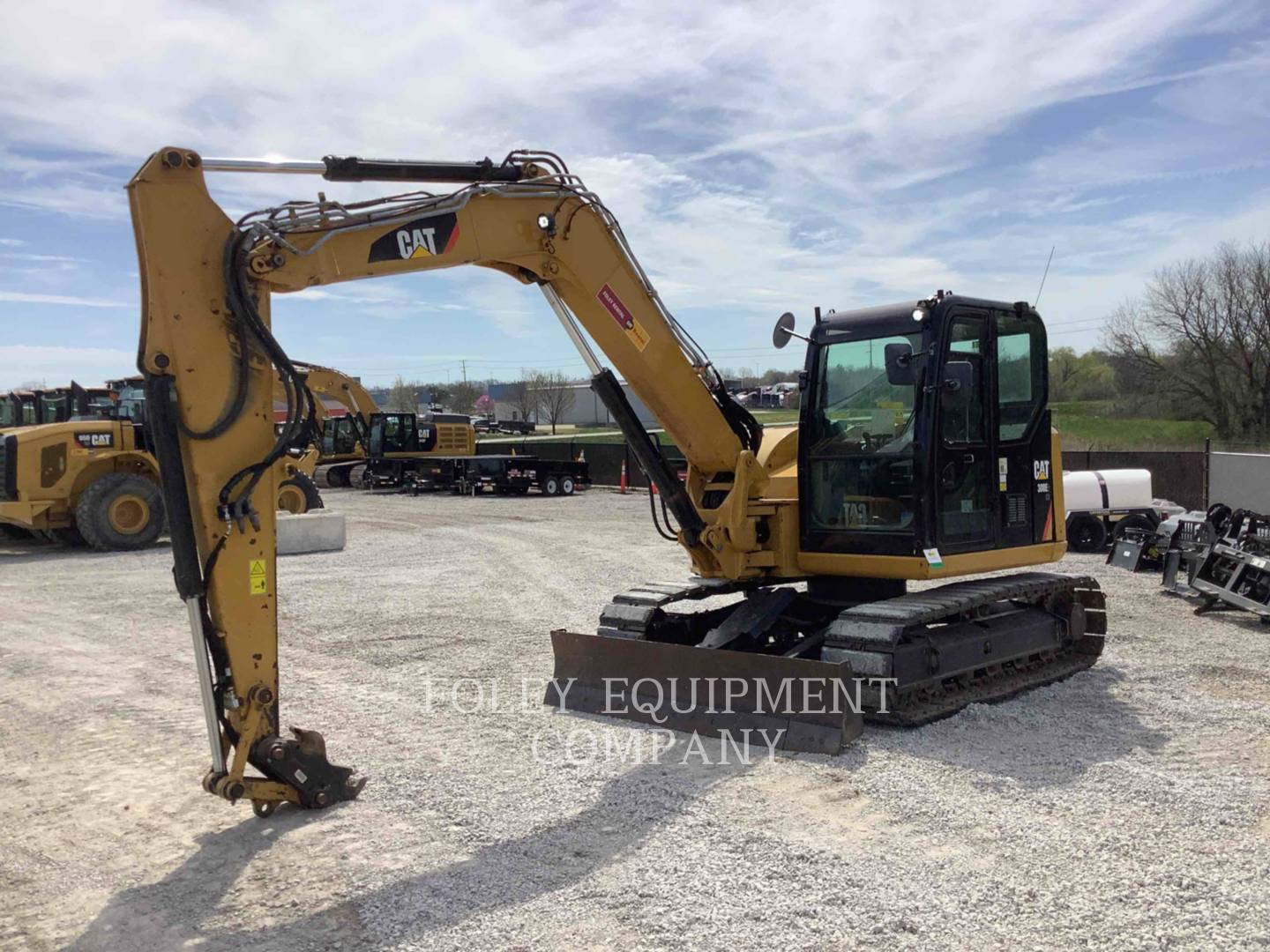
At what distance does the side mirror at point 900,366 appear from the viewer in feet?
22.7

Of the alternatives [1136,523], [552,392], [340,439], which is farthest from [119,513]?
[552,392]

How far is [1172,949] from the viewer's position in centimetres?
378

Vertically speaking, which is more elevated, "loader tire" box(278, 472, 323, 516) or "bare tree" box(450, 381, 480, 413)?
"bare tree" box(450, 381, 480, 413)

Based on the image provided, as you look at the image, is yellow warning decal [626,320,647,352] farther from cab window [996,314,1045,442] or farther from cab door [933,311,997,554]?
cab window [996,314,1045,442]

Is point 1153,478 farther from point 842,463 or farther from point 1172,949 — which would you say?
point 1172,949

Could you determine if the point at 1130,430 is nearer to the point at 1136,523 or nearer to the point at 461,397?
the point at 1136,523

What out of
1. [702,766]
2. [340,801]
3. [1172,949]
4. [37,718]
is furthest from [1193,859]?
[37,718]

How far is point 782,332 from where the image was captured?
7.43 meters

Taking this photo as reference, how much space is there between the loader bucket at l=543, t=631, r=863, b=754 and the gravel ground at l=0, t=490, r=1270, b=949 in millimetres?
191

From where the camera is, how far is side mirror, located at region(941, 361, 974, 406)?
7.07 meters

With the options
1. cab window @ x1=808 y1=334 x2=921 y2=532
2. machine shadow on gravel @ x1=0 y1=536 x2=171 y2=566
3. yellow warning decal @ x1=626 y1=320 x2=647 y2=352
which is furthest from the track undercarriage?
machine shadow on gravel @ x1=0 y1=536 x2=171 y2=566

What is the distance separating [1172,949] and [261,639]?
387cm

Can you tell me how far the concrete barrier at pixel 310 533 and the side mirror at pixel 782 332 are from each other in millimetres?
11019

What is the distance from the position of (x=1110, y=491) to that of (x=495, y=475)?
18014mm
